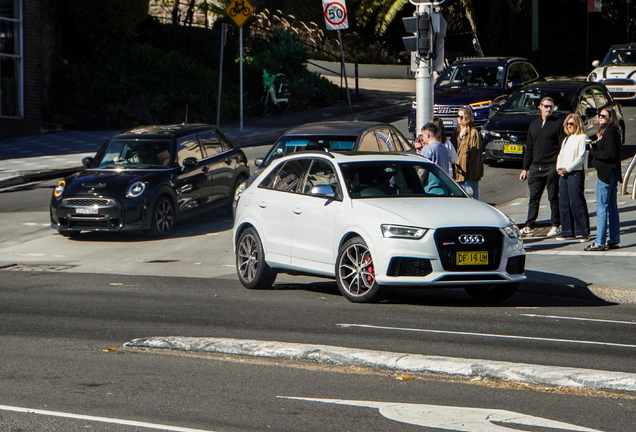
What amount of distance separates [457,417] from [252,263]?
19.5ft

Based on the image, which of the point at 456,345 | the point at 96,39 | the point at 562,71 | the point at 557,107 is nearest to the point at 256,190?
the point at 456,345

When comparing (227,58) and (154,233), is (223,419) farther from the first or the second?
(227,58)

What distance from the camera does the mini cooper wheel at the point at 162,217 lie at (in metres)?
15.5

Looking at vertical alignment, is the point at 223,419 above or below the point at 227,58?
below

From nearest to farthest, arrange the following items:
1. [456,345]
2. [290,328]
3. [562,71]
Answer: [456,345] < [290,328] < [562,71]

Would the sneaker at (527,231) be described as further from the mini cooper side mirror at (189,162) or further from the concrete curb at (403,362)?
the concrete curb at (403,362)

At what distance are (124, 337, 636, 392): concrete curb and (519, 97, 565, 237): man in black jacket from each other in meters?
7.09

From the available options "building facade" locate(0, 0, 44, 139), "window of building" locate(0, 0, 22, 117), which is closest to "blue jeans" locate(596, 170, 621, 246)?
"building facade" locate(0, 0, 44, 139)

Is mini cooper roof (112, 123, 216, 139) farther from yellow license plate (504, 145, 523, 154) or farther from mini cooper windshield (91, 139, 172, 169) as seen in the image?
yellow license plate (504, 145, 523, 154)

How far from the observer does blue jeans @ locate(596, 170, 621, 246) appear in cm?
1259

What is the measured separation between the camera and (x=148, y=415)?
19.4ft

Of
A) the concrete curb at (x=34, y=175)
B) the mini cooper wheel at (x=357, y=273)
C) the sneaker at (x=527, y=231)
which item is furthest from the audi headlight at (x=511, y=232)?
the concrete curb at (x=34, y=175)

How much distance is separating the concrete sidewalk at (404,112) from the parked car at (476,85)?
129 inches

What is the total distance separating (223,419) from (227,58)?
2928 cm
